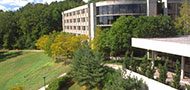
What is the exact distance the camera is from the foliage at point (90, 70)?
162 feet

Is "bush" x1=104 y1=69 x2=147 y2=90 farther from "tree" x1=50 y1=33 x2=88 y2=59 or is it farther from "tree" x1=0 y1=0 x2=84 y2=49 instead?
"tree" x1=0 y1=0 x2=84 y2=49

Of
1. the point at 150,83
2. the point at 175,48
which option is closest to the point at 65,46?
the point at 150,83

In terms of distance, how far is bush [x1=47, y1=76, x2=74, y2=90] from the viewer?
55.6 m

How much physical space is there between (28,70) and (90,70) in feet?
127

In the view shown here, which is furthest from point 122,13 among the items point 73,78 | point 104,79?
point 104,79

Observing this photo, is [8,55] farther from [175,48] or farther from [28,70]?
[175,48]

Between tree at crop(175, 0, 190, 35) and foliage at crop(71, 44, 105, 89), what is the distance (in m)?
22.1

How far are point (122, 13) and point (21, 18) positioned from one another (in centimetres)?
5859

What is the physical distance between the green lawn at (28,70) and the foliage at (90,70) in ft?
47.1

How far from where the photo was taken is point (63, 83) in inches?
2240

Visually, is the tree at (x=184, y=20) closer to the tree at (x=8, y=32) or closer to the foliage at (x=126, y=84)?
the foliage at (x=126, y=84)

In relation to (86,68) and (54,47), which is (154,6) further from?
(86,68)

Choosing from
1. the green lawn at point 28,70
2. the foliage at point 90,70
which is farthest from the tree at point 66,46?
the foliage at point 90,70

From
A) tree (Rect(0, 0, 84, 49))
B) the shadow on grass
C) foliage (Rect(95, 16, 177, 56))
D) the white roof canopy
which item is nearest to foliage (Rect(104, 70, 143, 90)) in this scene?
the white roof canopy
